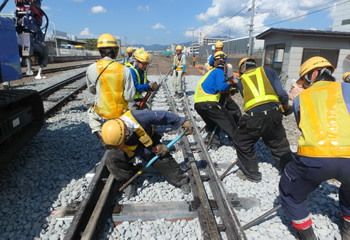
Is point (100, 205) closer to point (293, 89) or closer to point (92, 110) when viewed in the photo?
point (92, 110)

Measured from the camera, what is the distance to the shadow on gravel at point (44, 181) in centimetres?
274

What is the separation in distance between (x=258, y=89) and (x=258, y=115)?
1.20ft

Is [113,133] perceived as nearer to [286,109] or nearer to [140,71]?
[286,109]

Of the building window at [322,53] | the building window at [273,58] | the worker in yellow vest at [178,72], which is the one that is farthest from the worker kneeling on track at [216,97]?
the building window at [273,58]

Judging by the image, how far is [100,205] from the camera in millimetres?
2719

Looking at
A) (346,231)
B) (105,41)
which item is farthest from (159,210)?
(105,41)

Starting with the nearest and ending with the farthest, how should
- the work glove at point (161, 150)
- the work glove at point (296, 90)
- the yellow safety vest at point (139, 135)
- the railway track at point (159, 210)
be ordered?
the railway track at point (159, 210)
the work glove at point (296, 90)
the yellow safety vest at point (139, 135)
the work glove at point (161, 150)

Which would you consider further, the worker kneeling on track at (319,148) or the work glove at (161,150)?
the work glove at (161,150)

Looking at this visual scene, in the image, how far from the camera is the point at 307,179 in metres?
2.17

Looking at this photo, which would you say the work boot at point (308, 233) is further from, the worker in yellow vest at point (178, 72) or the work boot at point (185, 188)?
the worker in yellow vest at point (178, 72)

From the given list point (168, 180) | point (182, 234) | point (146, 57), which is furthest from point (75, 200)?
point (146, 57)

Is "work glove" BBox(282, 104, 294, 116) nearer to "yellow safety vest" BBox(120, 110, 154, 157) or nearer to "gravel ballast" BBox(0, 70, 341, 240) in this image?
"gravel ballast" BBox(0, 70, 341, 240)

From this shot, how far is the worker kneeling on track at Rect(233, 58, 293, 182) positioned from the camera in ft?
11.0

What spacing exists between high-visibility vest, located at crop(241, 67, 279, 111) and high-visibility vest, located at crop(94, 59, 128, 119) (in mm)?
1855
